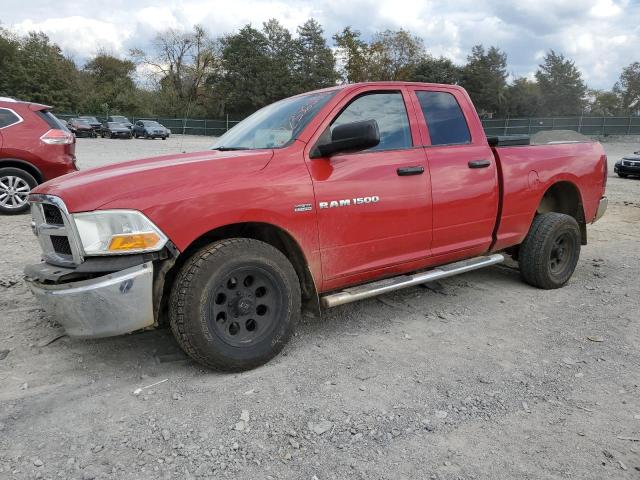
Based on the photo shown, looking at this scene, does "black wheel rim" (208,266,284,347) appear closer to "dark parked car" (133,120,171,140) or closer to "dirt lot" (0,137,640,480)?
"dirt lot" (0,137,640,480)

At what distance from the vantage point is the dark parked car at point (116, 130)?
39062mm

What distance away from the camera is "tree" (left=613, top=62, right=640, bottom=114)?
2906 inches

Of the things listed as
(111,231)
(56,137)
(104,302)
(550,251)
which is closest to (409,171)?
(550,251)

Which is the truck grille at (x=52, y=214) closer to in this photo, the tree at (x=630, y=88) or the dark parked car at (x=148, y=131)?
the dark parked car at (x=148, y=131)

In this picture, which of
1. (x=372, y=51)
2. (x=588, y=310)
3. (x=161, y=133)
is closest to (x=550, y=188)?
(x=588, y=310)

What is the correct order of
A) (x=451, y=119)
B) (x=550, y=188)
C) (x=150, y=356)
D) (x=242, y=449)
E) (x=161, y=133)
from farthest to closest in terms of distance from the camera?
(x=161, y=133), (x=550, y=188), (x=451, y=119), (x=150, y=356), (x=242, y=449)

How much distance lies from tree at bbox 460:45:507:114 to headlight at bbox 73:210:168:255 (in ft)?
193

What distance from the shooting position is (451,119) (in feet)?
13.9

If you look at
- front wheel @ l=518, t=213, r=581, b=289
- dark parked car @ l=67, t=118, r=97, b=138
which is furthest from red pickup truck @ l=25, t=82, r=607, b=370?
dark parked car @ l=67, t=118, r=97, b=138

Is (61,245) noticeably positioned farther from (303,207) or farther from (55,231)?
(303,207)

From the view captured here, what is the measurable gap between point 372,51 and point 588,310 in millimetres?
63104

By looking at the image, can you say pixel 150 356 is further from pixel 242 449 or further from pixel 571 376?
pixel 571 376

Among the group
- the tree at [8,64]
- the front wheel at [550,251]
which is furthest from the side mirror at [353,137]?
the tree at [8,64]

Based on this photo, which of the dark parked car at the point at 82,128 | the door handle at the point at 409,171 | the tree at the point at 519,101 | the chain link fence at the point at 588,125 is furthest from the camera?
the tree at the point at 519,101
